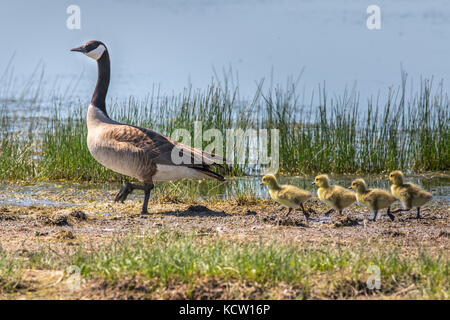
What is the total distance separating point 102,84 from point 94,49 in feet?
2.17

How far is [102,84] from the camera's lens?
389 inches

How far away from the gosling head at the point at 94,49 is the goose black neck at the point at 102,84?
70mm

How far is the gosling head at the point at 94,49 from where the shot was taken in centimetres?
999

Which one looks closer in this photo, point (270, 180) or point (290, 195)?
point (290, 195)

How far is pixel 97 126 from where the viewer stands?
9133 mm

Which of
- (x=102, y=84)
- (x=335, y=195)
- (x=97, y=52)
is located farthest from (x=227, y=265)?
(x=97, y=52)

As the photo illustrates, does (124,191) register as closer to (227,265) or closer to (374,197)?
(374,197)

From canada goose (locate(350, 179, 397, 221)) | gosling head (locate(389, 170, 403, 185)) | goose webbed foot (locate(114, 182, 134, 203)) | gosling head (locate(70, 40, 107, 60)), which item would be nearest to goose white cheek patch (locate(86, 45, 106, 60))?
gosling head (locate(70, 40, 107, 60))

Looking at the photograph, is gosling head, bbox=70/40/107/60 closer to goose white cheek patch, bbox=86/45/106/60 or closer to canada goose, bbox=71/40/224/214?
goose white cheek patch, bbox=86/45/106/60

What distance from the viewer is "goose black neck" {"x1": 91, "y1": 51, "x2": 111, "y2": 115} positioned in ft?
31.6

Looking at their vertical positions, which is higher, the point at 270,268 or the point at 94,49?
the point at 94,49

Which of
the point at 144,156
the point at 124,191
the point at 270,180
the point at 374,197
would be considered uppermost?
the point at 144,156

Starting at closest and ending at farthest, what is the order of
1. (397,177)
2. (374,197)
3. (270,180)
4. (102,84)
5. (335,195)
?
1. (374,197)
2. (335,195)
3. (397,177)
4. (270,180)
5. (102,84)

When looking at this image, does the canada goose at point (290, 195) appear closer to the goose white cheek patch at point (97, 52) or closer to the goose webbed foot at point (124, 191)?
the goose webbed foot at point (124, 191)
